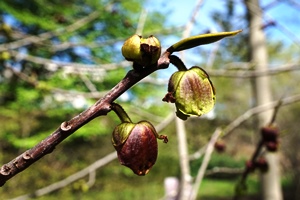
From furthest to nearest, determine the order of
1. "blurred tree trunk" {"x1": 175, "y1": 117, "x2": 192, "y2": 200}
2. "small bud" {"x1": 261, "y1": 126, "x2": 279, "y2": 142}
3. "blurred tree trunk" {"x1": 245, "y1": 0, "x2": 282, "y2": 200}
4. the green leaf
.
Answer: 1. "blurred tree trunk" {"x1": 245, "y1": 0, "x2": 282, "y2": 200}
2. "small bud" {"x1": 261, "y1": 126, "x2": 279, "y2": 142}
3. "blurred tree trunk" {"x1": 175, "y1": 117, "x2": 192, "y2": 200}
4. the green leaf

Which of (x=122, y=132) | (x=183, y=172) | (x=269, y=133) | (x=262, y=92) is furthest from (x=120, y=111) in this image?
(x=262, y=92)

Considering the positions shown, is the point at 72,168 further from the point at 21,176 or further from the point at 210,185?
the point at 210,185

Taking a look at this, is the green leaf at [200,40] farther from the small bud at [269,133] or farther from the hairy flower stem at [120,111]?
the small bud at [269,133]

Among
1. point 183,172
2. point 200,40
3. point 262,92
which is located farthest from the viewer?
point 262,92

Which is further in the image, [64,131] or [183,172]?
[183,172]

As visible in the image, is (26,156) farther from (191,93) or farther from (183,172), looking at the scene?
(183,172)

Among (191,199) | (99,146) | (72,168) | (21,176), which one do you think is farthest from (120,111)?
(99,146)

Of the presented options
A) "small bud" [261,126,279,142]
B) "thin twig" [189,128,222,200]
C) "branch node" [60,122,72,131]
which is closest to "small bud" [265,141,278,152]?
"small bud" [261,126,279,142]

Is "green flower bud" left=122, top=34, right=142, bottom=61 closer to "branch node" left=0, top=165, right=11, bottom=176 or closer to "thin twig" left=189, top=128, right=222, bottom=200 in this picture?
"branch node" left=0, top=165, right=11, bottom=176
